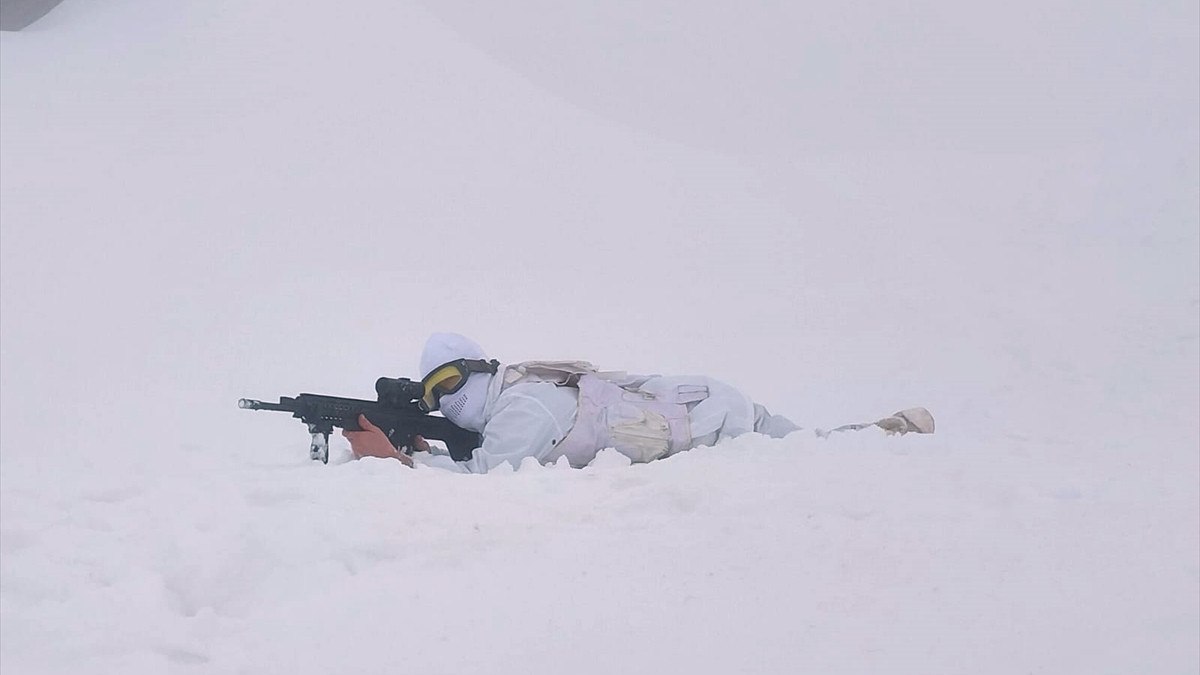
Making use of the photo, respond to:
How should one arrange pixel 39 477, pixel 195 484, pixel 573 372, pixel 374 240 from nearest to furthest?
pixel 195 484, pixel 39 477, pixel 573 372, pixel 374 240

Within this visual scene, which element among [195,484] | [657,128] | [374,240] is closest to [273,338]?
[374,240]

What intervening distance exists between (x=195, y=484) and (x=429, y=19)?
32.2 feet

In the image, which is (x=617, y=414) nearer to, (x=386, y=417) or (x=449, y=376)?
(x=449, y=376)

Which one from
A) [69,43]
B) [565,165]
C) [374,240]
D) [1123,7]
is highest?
[1123,7]

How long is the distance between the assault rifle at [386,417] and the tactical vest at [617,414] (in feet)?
0.78

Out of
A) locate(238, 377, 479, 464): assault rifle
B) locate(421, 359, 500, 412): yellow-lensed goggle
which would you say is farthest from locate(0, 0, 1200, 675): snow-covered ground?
locate(421, 359, 500, 412): yellow-lensed goggle

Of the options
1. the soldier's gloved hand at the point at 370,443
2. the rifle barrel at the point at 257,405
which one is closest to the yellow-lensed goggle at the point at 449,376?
the soldier's gloved hand at the point at 370,443

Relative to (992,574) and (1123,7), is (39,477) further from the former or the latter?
(1123,7)

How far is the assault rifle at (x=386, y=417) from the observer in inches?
153

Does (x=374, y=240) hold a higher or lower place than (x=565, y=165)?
lower

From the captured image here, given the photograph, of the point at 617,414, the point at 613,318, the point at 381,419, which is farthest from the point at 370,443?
the point at 613,318

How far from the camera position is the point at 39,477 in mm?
3824

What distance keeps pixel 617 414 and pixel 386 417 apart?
0.74 metres

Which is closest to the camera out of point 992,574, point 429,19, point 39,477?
point 992,574
